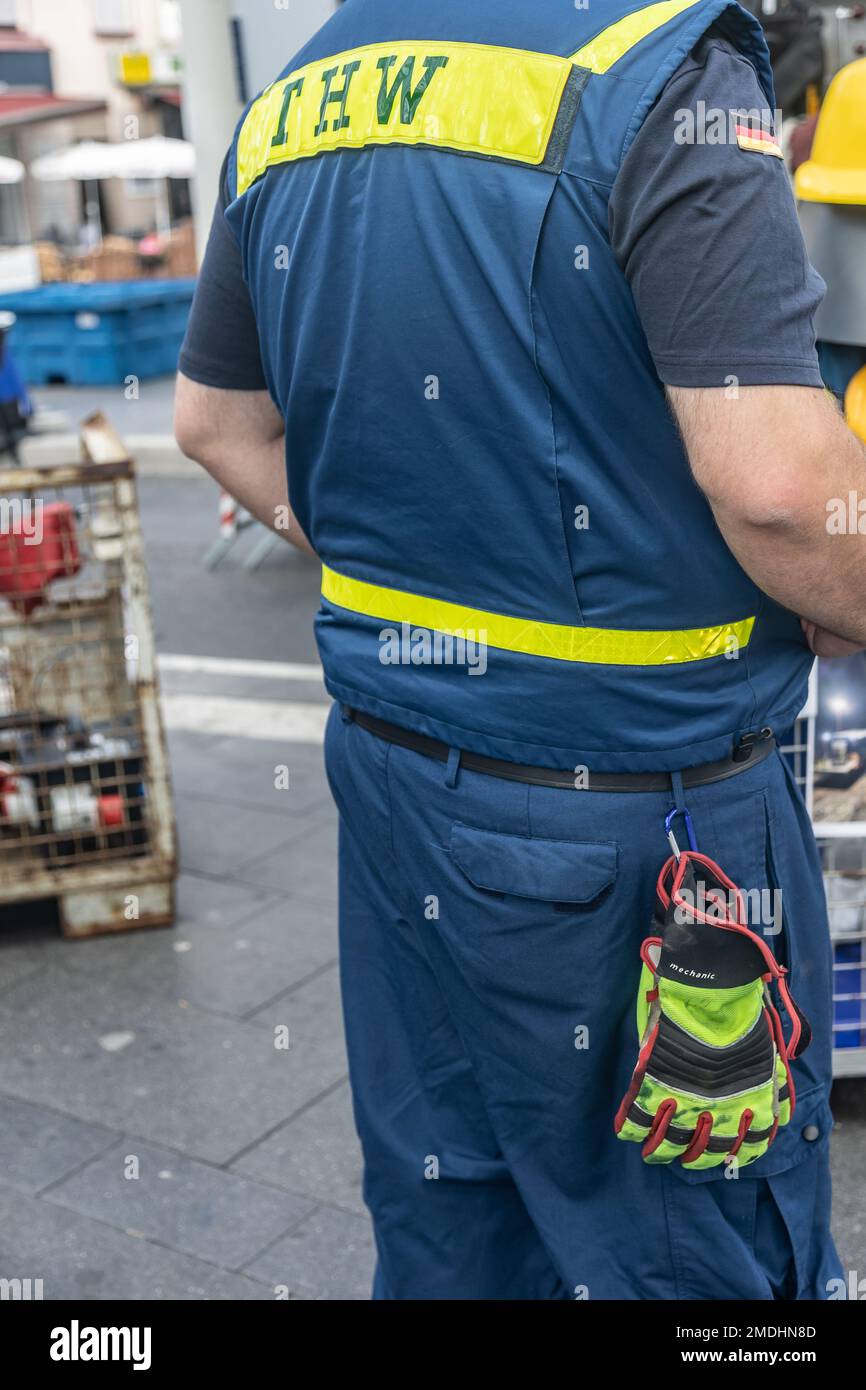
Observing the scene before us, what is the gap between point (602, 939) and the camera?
5.74 ft

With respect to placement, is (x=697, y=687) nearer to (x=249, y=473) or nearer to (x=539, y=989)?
(x=539, y=989)

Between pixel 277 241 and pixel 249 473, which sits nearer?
pixel 277 241

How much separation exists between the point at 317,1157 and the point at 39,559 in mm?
1773

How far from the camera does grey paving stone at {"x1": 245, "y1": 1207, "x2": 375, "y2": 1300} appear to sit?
9.01ft

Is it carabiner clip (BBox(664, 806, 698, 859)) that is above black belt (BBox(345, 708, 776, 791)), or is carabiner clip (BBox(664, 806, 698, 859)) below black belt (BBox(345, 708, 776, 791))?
below

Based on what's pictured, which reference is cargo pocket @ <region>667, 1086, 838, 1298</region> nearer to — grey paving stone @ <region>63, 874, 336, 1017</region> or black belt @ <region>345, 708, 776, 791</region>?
black belt @ <region>345, 708, 776, 791</region>

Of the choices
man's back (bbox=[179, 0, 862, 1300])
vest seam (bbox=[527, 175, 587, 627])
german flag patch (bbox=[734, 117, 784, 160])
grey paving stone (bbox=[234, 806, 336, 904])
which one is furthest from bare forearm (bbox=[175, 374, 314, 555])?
grey paving stone (bbox=[234, 806, 336, 904])

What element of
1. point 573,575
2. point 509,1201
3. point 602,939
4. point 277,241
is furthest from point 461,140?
point 509,1201

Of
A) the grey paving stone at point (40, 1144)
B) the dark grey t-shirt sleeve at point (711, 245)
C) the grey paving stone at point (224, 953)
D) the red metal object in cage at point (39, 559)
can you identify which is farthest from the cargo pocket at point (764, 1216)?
the red metal object in cage at point (39, 559)

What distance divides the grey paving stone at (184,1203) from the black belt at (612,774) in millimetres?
1451

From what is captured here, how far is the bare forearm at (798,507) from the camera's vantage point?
1520mm

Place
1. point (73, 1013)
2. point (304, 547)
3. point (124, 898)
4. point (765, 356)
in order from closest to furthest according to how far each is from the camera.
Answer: point (765, 356) < point (304, 547) < point (73, 1013) < point (124, 898)

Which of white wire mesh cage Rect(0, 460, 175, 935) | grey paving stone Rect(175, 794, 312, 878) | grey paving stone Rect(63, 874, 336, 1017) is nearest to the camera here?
grey paving stone Rect(63, 874, 336, 1017)

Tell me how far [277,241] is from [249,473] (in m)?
0.46
